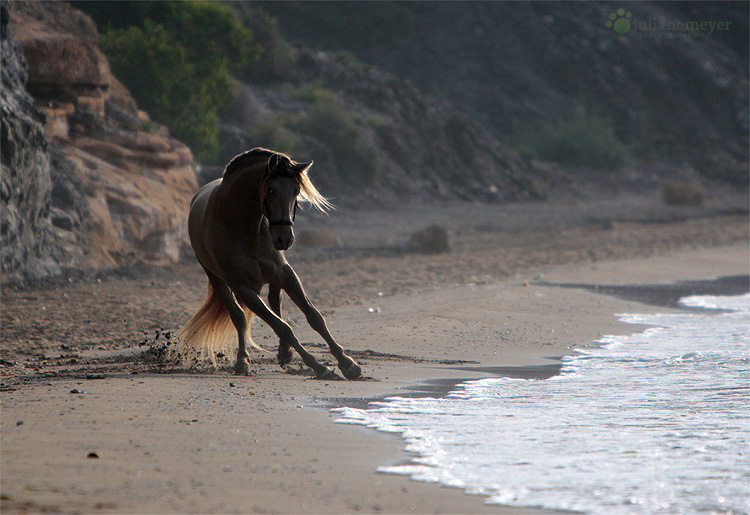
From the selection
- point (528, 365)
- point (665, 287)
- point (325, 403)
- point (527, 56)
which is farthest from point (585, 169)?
point (325, 403)

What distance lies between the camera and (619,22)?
38.6 meters

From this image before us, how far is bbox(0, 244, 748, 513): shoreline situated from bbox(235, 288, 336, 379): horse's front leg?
0.39ft

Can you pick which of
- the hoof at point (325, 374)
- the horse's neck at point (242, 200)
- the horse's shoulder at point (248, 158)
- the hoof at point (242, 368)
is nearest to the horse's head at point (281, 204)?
the horse's neck at point (242, 200)

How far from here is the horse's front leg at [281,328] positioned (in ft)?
19.5

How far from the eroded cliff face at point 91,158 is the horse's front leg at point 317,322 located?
5648 mm

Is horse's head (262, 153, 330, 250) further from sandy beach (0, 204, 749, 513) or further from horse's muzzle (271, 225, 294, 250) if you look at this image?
sandy beach (0, 204, 749, 513)

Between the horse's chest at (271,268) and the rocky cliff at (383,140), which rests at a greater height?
the rocky cliff at (383,140)

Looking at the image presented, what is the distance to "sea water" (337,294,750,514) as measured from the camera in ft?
11.3

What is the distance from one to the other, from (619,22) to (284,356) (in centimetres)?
3605

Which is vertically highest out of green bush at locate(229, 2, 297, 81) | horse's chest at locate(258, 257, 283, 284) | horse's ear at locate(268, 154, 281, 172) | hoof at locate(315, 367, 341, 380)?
green bush at locate(229, 2, 297, 81)

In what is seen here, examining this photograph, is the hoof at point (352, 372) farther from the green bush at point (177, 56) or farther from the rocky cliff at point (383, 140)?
the rocky cliff at point (383, 140)

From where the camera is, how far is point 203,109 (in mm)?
17719

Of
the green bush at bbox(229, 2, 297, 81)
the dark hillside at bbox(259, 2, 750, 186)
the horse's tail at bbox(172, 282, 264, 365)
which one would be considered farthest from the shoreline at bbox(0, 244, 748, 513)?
the dark hillside at bbox(259, 2, 750, 186)

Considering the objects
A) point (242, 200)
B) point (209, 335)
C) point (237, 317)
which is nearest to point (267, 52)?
point (209, 335)
